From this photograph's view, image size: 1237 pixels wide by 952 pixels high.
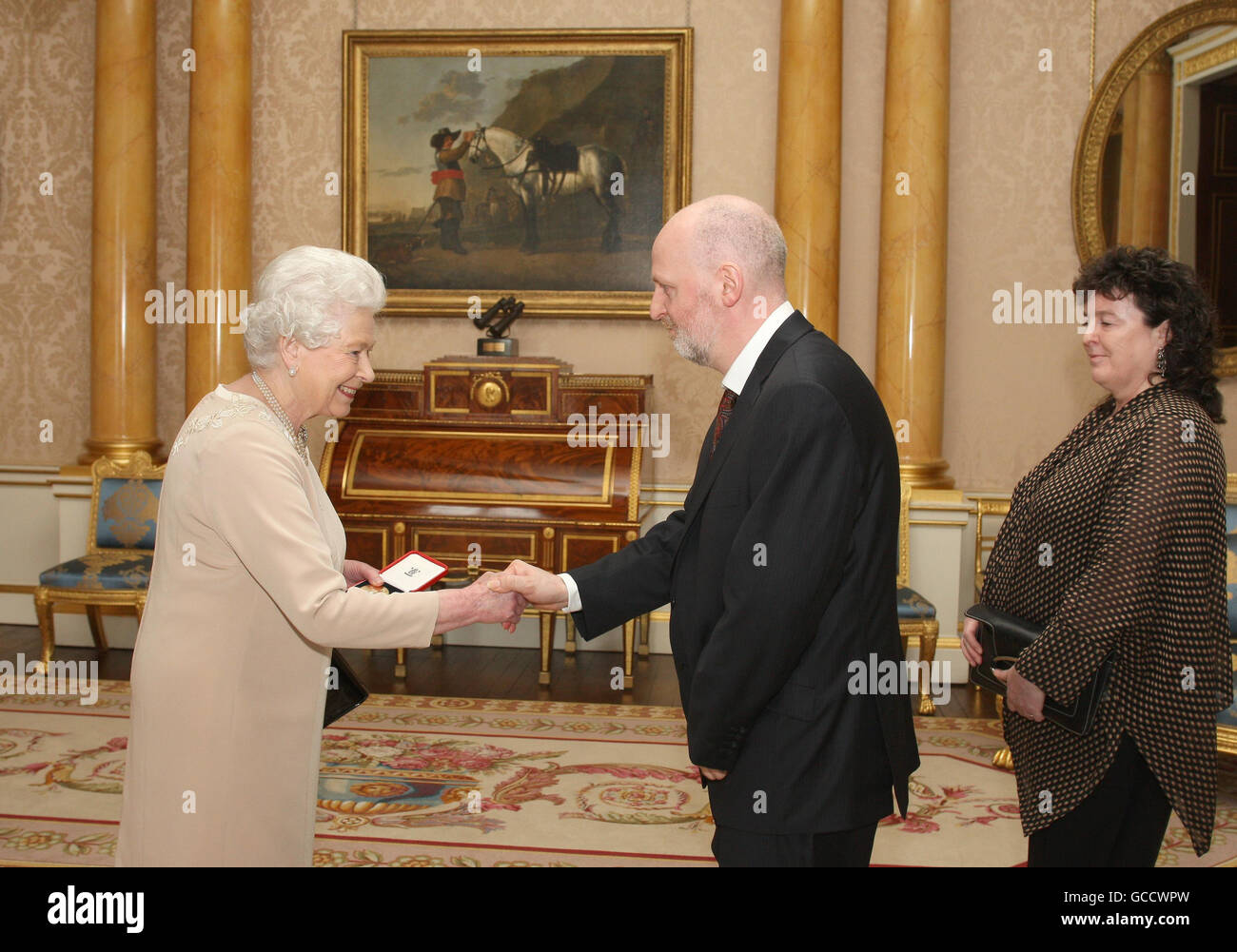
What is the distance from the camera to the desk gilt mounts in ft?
19.4

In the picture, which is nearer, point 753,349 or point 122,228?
point 753,349

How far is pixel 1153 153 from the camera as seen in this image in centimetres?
627

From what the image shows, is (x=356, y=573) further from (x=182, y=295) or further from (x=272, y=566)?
(x=182, y=295)

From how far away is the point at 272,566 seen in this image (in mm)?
2029

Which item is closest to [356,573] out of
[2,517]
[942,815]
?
[942,815]

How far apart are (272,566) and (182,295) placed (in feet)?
18.1

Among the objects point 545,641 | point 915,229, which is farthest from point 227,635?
point 915,229

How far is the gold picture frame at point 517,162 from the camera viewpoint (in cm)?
672

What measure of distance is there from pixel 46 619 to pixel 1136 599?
18.2 feet

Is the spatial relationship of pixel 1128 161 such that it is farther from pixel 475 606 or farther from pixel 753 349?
pixel 475 606

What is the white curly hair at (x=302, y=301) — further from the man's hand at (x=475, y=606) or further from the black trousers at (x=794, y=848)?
the black trousers at (x=794, y=848)

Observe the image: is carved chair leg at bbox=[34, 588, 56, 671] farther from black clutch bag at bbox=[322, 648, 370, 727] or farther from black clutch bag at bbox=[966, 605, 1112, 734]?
black clutch bag at bbox=[966, 605, 1112, 734]

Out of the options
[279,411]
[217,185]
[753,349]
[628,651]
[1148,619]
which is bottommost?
[628,651]

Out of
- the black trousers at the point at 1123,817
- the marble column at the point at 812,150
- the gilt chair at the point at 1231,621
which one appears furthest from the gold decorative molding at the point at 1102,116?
the black trousers at the point at 1123,817
